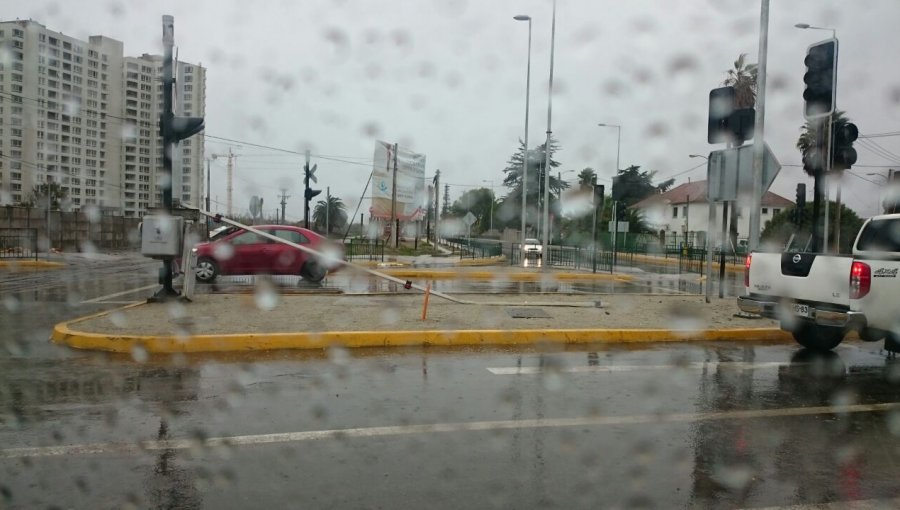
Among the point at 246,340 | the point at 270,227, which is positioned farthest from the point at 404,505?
the point at 270,227

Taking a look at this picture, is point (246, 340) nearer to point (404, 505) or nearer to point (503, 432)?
point (503, 432)

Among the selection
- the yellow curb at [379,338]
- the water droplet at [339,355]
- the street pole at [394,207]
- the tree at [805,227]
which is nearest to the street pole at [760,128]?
the yellow curb at [379,338]

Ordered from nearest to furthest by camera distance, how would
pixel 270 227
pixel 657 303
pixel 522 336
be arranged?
pixel 522 336 → pixel 657 303 → pixel 270 227

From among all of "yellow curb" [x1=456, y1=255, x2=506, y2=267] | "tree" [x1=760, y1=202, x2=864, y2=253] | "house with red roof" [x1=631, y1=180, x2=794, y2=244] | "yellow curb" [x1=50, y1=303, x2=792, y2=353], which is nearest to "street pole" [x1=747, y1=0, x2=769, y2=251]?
"yellow curb" [x1=50, y1=303, x2=792, y2=353]

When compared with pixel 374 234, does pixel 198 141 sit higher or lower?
higher

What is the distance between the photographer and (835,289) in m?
7.25

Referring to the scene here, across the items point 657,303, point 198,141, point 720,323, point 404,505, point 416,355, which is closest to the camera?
point 404,505

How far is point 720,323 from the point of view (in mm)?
9883

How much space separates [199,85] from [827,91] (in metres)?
14.5

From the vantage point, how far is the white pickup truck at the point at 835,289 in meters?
6.91

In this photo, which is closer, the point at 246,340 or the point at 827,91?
the point at 246,340

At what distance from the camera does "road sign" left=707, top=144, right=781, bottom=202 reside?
36.7 ft

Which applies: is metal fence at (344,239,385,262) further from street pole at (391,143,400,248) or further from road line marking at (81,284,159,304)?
road line marking at (81,284,159,304)

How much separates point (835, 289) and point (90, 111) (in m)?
24.8
